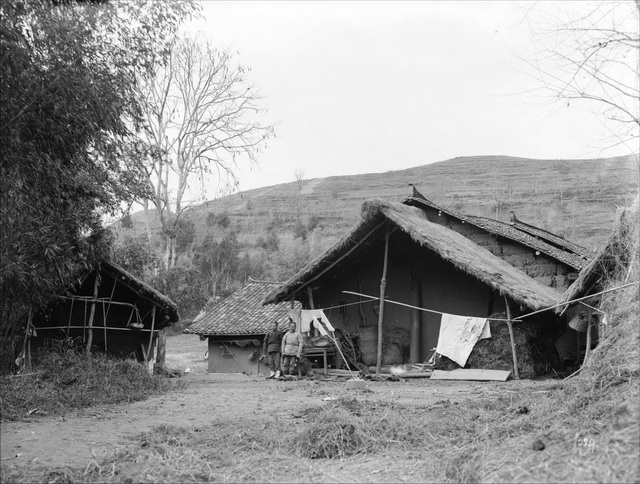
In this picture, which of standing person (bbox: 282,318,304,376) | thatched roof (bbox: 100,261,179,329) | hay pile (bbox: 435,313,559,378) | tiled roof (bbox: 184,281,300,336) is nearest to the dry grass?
thatched roof (bbox: 100,261,179,329)

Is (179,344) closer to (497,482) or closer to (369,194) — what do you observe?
(497,482)

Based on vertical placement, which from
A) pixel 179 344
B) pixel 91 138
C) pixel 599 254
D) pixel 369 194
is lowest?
pixel 179 344

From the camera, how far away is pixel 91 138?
8.30 m

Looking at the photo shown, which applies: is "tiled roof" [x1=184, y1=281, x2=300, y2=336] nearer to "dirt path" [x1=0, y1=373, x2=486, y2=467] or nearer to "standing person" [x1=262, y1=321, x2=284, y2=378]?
"standing person" [x1=262, y1=321, x2=284, y2=378]

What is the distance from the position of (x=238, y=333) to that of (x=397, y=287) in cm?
787

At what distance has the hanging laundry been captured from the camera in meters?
15.3

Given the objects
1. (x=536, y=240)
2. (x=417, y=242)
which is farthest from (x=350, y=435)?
(x=536, y=240)

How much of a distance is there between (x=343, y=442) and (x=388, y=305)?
11361mm

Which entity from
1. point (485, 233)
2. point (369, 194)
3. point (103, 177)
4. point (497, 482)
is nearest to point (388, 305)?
point (485, 233)

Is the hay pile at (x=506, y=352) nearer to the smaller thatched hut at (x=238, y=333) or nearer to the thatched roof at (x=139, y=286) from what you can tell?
the thatched roof at (x=139, y=286)

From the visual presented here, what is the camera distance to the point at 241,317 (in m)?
24.4

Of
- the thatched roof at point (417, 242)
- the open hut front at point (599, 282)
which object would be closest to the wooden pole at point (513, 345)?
the thatched roof at point (417, 242)

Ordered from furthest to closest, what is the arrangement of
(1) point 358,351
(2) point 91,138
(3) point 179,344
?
(3) point 179,344 → (1) point 358,351 → (2) point 91,138

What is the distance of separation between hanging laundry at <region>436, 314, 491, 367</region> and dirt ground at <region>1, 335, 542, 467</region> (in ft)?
3.28
